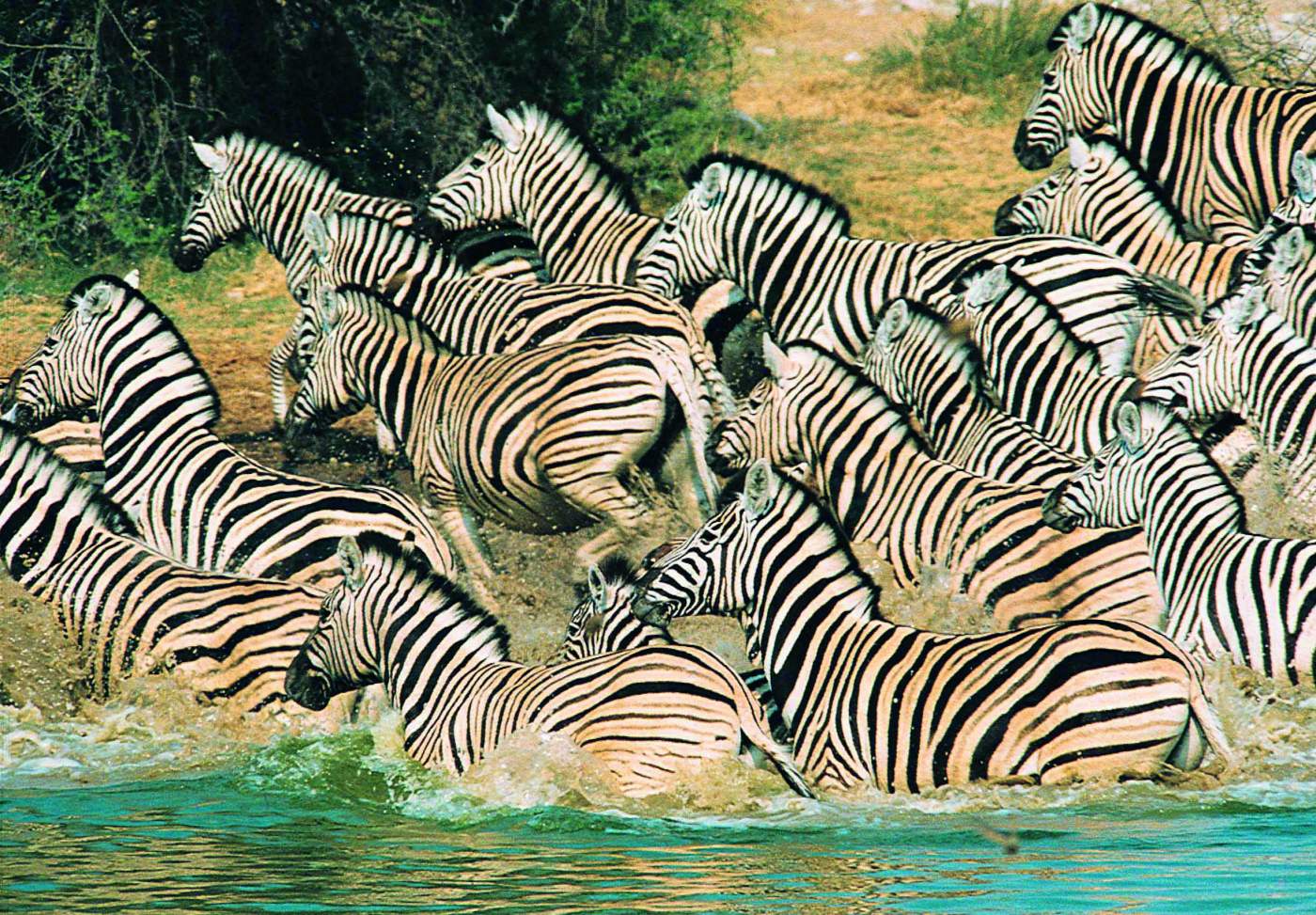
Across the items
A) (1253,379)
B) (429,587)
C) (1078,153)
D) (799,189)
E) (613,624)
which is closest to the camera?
(429,587)

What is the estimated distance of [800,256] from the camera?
11.2m

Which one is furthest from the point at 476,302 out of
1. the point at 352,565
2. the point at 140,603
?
the point at 352,565

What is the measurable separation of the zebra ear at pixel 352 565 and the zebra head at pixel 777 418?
7.29 feet

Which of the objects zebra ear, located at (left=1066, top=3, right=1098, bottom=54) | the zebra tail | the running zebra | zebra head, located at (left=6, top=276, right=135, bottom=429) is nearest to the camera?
the zebra tail

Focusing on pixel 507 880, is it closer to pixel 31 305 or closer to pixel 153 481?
pixel 153 481

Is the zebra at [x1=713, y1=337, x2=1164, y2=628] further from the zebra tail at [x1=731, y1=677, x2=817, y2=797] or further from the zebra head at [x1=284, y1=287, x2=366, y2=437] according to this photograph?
the zebra head at [x1=284, y1=287, x2=366, y2=437]

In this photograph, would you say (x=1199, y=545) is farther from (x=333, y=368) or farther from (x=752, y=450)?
(x=333, y=368)

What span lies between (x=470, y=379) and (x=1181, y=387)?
3.43 meters

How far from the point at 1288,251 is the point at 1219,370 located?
104 centimetres

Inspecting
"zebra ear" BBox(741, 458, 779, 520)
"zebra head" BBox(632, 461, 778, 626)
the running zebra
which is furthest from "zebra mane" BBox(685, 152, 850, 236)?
"zebra ear" BBox(741, 458, 779, 520)

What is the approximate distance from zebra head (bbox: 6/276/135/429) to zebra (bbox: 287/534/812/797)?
298 centimetres

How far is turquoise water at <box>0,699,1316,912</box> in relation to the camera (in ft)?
18.9

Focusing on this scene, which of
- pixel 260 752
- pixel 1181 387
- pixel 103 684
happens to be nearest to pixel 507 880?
pixel 260 752

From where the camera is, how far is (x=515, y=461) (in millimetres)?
9445
